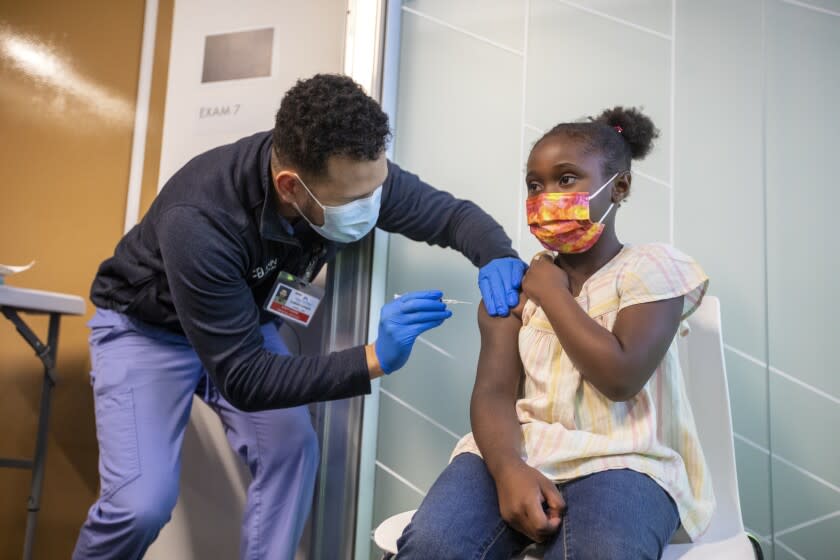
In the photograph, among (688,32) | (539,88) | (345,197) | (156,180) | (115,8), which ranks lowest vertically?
(345,197)

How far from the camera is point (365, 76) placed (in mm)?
1891

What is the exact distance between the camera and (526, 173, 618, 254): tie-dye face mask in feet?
3.96

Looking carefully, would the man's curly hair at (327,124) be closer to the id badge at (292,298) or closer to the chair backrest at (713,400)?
the id badge at (292,298)

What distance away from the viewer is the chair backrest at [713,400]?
1.24 metres

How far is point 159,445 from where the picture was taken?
1.58 metres

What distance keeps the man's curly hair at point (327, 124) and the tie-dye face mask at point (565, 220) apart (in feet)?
1.20

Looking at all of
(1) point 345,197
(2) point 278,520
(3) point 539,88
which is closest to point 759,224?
(3) point 539,88

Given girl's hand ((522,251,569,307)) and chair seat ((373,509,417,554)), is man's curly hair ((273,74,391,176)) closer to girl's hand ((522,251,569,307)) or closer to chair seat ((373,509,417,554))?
girl's hand ((522,251,569,307))

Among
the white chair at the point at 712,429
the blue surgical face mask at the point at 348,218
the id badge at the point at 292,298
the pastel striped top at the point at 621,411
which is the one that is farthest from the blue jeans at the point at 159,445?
the pastel striped top at the point at 621,411

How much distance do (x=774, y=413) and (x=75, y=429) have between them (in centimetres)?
203

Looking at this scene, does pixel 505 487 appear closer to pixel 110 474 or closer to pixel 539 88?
pixel 110 474

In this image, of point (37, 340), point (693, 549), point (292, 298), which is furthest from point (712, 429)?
point (37, 340)

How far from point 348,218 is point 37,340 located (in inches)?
43.1

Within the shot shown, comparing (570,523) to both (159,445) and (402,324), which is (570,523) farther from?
(159,445)
